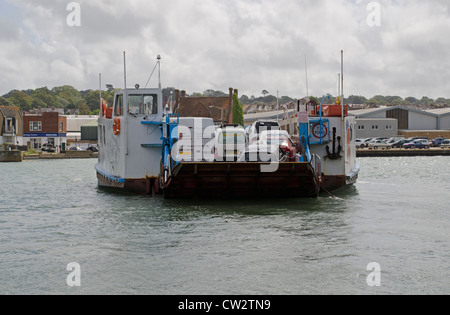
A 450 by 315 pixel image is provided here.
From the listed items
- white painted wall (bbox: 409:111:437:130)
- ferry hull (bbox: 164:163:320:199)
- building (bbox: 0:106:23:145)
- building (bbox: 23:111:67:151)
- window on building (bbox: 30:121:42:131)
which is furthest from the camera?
white painted wall (bbox: 409:111:437:130)

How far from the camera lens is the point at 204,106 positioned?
109 meters

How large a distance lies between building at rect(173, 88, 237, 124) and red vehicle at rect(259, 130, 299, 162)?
80.5 m

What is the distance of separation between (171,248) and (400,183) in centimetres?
2312

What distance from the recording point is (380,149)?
83.1 meters

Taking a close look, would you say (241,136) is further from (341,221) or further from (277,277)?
(277,277)

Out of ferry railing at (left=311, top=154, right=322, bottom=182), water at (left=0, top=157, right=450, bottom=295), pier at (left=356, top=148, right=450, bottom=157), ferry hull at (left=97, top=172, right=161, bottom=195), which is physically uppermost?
pier at (left=356, top=148, right=450, bottom=157)

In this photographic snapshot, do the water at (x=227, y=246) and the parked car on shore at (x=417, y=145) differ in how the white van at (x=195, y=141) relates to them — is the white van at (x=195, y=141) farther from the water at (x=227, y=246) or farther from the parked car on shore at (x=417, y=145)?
the parked car on shore at (x=417, y=145)

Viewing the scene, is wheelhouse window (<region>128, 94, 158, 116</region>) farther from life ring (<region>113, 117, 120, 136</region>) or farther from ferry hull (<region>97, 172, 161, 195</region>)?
ferry hull (<region>97, 172, 161, 195</region>)

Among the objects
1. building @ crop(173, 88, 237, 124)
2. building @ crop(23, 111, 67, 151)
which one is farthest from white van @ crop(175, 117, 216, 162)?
building @ crop(173, 88, 237, 124)

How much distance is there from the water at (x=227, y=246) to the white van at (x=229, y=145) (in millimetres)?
2561

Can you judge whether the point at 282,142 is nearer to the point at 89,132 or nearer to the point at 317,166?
the point at 317,166

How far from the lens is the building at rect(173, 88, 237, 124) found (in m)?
109

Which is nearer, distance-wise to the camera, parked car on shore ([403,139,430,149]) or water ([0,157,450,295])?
water ([0,157,450,295])
